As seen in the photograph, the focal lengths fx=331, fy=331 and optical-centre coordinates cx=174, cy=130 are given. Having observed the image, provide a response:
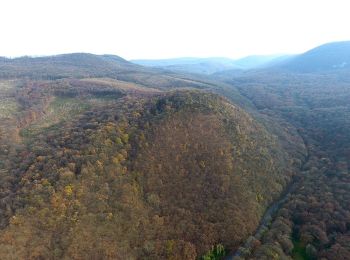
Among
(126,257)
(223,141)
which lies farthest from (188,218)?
(223,141)

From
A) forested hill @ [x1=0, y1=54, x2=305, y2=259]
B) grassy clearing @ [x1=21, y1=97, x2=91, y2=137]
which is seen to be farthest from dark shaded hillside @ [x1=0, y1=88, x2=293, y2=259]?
grassy clearing @ [x1=21, y1=97, x2=91, y2=137]

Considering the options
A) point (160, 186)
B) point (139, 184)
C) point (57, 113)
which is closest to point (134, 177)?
point (139, 184)

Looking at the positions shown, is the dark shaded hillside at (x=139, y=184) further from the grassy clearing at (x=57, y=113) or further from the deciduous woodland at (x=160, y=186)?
the grassy clearing at (x=57, y=113)

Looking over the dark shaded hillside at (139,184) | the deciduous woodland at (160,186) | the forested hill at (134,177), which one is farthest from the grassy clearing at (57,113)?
the dark shaded hillside at (139,184)

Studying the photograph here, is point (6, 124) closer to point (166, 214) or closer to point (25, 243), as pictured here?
point (25, 243)

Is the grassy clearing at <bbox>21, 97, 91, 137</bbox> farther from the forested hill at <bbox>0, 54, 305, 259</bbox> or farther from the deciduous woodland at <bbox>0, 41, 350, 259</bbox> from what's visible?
the deciduous woodland at <bbox>0, 41, 350, 259</bbox>
